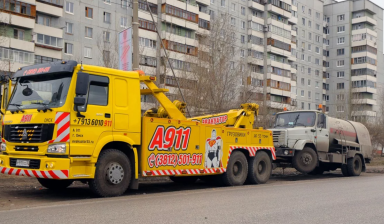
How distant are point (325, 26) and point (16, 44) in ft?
206

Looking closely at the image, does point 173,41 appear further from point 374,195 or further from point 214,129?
point 374,195

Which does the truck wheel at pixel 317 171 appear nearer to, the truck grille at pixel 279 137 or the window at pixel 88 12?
the truck grille at pixel 279 137

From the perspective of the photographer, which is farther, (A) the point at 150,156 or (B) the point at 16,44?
(B) the point at 16,44

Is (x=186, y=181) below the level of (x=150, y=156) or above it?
below

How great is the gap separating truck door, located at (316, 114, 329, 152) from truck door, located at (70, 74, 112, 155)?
10.1m

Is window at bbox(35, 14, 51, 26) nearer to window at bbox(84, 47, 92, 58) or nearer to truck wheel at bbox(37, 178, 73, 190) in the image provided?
window at bbox(84, 47, 92, 58)

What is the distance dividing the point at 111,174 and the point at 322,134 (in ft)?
34.2

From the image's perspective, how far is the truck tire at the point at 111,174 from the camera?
9.99 meters

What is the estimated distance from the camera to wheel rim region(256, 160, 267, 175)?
14.9 m

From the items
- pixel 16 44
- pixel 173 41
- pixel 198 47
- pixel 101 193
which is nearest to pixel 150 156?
pixel 101 193

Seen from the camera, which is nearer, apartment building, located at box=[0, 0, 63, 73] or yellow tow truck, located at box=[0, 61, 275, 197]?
yellow tow truck, located at box=[0, 61, 275, 197]

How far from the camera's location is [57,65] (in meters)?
9.97

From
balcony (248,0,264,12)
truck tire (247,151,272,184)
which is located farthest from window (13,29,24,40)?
balcony (248,0,264,12)

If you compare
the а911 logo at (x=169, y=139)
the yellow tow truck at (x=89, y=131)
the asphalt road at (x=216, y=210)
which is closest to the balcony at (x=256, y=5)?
the yellow tow truck at (x=89, y=131)
